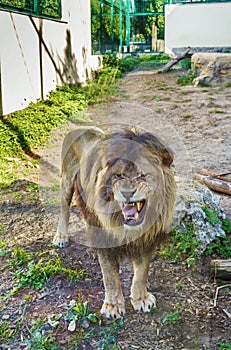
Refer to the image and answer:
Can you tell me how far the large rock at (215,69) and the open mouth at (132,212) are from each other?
34.7 feet

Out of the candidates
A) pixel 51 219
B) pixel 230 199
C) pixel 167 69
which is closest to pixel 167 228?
pixel 51 219

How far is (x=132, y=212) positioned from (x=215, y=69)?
35.8 ft

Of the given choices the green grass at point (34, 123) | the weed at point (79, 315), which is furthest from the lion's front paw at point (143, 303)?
the green grass at point (34, 123)

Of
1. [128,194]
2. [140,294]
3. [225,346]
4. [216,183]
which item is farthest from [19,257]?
[216,183]

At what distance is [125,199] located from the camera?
2096 mm

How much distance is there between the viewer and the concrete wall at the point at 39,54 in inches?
315

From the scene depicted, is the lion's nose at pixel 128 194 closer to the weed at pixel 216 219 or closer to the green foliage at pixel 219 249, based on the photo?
the green foliage at pixel 219 249

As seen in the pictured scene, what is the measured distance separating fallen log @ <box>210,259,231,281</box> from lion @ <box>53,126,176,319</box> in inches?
22.8

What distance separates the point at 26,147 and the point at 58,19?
18.4 ft

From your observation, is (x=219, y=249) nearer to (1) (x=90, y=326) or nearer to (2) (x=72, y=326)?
(1) (x=90, y=326)

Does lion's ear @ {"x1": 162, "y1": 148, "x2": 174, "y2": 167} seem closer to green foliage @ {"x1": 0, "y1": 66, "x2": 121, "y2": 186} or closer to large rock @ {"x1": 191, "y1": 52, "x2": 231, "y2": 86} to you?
green foliage @ {"x1": 0, "y1": 66, "x2": 121, "y2": 186}

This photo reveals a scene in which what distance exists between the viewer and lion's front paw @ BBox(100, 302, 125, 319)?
2.86 metres

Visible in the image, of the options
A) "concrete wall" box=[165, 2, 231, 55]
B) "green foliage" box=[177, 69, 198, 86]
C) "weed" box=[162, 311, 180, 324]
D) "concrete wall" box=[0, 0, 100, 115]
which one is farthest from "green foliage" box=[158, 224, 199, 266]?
"concrete wall" box=[165, 2, 231, 55]

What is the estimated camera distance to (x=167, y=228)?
263 centimetres
